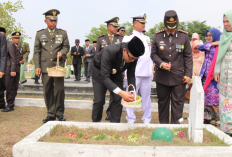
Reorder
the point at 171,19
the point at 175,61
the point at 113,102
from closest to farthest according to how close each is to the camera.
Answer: the point at 113,102
the point at 171,19
the point at 175,61

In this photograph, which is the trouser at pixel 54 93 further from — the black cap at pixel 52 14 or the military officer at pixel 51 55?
the black cap at pixel 52 14

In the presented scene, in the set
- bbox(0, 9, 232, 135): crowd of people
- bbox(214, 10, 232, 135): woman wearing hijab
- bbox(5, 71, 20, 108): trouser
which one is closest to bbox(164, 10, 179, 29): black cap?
bbox(0, 9, 232, 135): crowd of people

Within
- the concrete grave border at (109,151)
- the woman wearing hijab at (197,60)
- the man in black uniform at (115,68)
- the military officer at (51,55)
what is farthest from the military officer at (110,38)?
the concrete grave border at (109,151)

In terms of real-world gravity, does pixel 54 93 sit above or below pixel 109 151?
above

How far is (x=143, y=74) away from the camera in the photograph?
571cm

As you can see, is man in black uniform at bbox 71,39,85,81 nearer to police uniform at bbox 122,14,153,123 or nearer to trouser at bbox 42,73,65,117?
trouser at bbox 42,73,65,117

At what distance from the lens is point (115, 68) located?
4520 millimetres

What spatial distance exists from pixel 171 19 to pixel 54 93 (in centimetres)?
301

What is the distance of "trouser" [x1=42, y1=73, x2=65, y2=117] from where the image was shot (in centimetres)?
589

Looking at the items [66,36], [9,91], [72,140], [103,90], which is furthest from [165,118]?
[9,91]

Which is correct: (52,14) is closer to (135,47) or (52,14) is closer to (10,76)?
(10,76)

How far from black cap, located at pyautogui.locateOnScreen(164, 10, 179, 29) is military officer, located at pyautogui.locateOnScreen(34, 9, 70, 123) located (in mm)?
2383

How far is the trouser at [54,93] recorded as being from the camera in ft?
19.3

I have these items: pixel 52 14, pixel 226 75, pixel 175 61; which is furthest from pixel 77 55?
pixel 226 75
